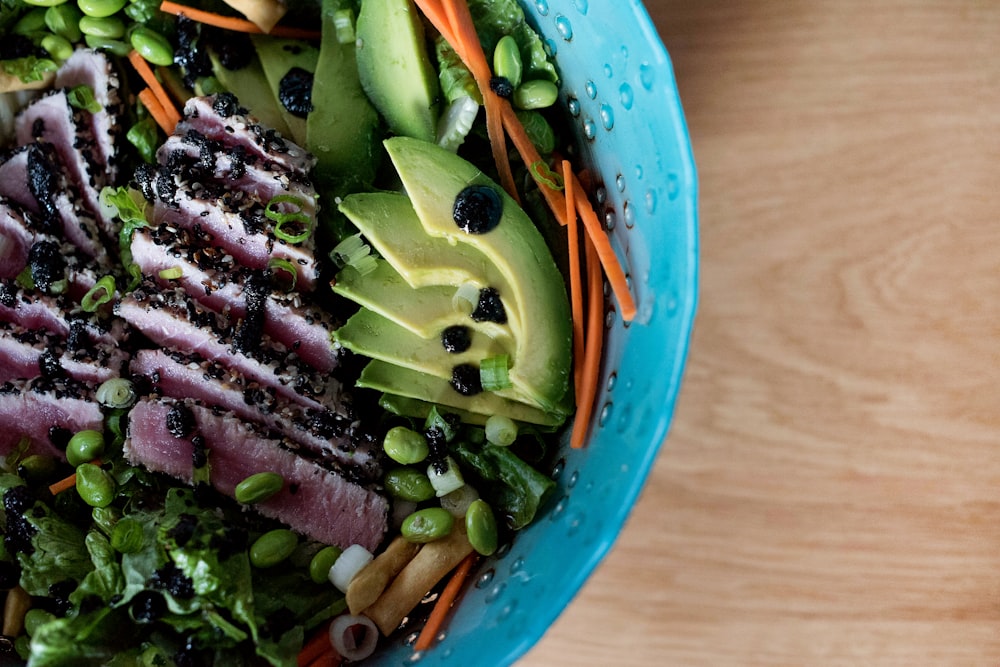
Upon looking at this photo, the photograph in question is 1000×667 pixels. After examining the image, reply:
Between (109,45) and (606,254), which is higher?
(109,45)

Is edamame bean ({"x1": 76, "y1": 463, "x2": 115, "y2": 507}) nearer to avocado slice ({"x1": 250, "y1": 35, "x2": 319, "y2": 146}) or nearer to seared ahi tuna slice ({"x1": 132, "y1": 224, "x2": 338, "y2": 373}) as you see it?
seared ahi tuna slice ({"x1": 132, "y1": 224, "x2": 338, "y2": 373})

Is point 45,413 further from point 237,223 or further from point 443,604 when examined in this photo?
point 443,604

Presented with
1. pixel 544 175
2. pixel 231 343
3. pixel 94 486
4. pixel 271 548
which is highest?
pixel 544 175

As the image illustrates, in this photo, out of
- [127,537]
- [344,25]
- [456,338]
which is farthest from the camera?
[344,25]

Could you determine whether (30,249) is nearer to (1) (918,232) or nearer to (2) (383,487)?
(2) (383,487)

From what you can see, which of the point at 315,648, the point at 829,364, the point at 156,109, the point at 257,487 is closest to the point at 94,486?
the point at 257,487

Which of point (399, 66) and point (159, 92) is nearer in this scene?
point (399, 66)

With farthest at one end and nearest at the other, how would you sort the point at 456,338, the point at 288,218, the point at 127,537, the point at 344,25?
the point at 344,25
the point at 288,218
the point at 456,338
the point at 127,537

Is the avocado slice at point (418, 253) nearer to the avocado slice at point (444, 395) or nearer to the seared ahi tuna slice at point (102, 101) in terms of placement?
the avocado slice at point (444, 395)

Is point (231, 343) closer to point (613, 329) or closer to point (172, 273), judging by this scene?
point (172, 273)
